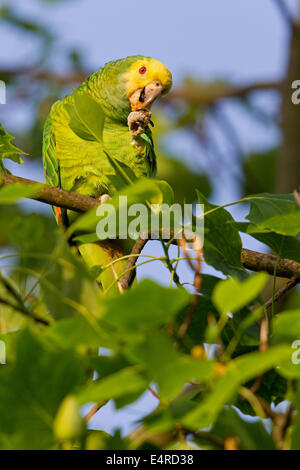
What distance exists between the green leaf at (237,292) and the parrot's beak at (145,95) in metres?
2.09

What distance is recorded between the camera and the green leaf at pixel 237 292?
0.56 metres

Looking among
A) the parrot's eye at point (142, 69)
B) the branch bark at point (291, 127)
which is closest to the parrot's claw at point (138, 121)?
the parrot's eye at point (142, 69)

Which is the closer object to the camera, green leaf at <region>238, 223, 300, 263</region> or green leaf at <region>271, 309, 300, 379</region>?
green leaf at <region>271, 309, 300, 379</region>

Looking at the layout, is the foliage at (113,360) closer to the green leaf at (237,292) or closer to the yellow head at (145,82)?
the green leaf at (237,292)

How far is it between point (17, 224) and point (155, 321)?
0.28 meters

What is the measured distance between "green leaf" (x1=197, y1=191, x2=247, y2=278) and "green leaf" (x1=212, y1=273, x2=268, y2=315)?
0.99ft

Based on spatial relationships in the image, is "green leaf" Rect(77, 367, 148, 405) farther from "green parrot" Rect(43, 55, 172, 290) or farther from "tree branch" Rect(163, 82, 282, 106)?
"tree branch" Rect(163, 82, 282, 106)

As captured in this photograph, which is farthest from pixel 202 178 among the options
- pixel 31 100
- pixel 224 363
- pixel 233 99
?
pixel 224 363

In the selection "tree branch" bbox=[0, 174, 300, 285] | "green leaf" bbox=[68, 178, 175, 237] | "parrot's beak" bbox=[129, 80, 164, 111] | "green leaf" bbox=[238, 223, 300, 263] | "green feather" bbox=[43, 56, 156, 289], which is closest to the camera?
"green leaf" bbox=[68, 178, 175, 237]

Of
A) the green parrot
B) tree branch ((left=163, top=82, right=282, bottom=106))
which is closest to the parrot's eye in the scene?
the green parrot

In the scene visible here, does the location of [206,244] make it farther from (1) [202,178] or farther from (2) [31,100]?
(2) [31,100]

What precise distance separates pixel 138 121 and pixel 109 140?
7.0 inches

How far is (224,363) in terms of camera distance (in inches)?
23.9

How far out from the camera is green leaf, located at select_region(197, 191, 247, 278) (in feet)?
2.94
